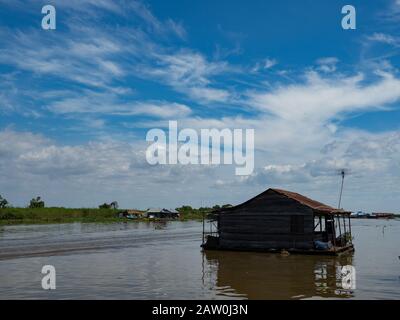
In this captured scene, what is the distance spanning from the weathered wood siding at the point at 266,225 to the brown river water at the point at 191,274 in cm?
104

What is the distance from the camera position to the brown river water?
19547 millimetres

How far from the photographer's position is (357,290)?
20.1 m

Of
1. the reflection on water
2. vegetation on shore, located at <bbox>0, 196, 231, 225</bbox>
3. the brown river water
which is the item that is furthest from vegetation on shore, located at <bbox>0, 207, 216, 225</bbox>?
the reflection on water

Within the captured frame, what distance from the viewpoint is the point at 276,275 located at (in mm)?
24250

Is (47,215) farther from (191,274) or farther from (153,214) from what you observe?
(191,274)

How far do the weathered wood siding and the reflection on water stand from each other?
3.10 ft

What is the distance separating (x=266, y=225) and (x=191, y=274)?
9.66 m

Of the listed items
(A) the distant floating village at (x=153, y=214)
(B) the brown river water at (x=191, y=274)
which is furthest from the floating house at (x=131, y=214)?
(B) the brown river water at (x=191, y=274)

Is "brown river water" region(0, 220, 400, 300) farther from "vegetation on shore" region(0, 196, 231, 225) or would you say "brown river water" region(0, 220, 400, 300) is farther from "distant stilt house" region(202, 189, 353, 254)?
"vegetation on shore" region(0, 196, 231, 225)

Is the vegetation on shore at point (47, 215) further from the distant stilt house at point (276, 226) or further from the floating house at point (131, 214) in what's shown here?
the distant stilt house at point (276, 226)

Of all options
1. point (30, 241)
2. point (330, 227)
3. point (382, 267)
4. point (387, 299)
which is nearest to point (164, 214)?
point (30, 241)

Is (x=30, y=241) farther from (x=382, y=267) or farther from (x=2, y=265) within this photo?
(x=382, y=267)

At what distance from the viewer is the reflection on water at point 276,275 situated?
65.3ft
